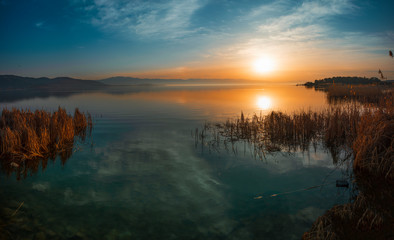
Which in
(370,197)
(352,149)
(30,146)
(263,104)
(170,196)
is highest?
(263,104)

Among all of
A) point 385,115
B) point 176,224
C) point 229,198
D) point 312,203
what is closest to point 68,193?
point 176,224

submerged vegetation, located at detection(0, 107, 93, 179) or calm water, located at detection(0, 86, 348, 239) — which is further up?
submerged vegetation, located at detection(0, 107, 93, 179)

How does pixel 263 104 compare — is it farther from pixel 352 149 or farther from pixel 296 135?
pixel 352 149

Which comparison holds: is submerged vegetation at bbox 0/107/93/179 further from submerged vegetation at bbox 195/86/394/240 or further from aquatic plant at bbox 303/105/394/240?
aquatic plant at bbox 303/105/394/240

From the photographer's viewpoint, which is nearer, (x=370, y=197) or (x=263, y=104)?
(x=370, y=197)

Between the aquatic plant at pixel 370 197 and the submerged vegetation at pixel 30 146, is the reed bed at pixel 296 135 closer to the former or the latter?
the aquatic plant at pixel 370 197

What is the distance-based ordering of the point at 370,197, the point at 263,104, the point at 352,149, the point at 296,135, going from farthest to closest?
the point at 263,104 → the point at 296,135 → the point at 352,149 → the point at 370,197

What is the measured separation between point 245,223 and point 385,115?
647 cm

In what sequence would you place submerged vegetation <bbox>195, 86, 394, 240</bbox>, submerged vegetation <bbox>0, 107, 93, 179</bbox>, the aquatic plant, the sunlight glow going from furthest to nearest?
the sunlight glow, submerged vegetation <bbox>0, 107, 93, 179</bbox>, submerged vegetation <bbox>195, 86, 394, 240</bbox>, the aquatic plant

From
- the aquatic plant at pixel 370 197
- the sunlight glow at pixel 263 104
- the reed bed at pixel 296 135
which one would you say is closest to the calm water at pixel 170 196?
the aquatic plant at pixel 370 197

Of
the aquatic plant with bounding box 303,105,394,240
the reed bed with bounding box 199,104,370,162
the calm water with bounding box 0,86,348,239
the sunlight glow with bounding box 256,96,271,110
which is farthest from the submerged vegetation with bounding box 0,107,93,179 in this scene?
the sunlight glow with bounding box 256,96,271,110

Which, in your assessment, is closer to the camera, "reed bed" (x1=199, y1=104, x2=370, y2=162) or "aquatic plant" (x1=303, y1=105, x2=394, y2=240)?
"aquatic plant" (x1=303, y1=105, x2=394, y2=240)

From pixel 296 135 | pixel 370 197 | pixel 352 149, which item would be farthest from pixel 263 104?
pixel 370 197

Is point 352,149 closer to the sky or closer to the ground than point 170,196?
closer to the sky
